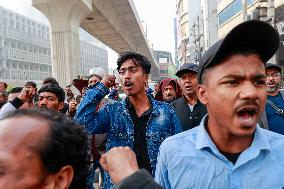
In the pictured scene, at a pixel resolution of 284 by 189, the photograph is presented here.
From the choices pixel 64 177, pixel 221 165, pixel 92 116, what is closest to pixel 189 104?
pixel 92 116

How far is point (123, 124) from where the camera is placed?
3.06 m

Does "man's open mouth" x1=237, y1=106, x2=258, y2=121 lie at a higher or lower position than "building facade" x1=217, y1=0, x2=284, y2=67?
lower

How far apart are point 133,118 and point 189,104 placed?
1.40 meters

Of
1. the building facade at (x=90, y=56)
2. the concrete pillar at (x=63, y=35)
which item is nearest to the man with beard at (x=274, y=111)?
the concrete pillar at (x=63, y=35)

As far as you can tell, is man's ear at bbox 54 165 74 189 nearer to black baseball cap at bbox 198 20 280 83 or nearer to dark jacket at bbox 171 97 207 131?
black baseball cap at bbox 198 20 280 83

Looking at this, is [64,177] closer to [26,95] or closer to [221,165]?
[221,165]

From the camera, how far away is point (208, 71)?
69.1 inches

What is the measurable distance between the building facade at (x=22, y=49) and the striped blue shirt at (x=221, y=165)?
52.5 metres

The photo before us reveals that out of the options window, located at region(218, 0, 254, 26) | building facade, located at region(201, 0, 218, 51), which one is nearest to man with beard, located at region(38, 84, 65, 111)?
window, located at region(218, 0, 254, 26)

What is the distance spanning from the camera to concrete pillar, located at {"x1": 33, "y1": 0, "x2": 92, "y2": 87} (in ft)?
49.8

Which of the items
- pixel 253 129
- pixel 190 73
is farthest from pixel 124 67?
pixel 253 129

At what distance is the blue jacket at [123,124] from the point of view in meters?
3.00

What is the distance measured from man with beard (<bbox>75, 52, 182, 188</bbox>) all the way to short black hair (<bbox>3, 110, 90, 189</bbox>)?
1548 mm

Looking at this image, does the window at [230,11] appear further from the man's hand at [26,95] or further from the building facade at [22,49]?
the man's hand at [26,95]
